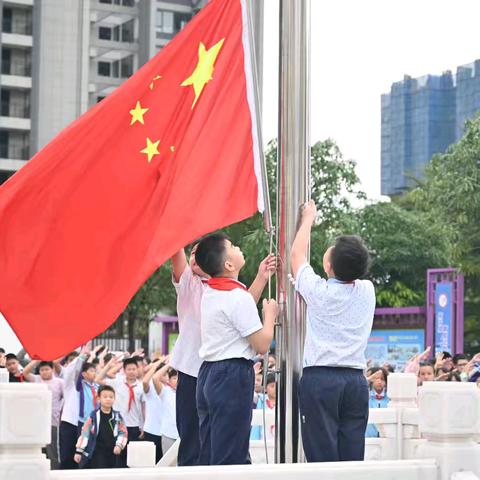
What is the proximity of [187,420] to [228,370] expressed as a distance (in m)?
0.81

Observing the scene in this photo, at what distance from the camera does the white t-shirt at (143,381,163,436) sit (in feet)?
44.3

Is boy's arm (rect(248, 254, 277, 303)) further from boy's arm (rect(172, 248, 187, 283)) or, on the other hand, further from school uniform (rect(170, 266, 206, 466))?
boy's arm (rect(172, 248, 187, 283))

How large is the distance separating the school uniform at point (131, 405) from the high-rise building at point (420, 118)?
63.5 meters

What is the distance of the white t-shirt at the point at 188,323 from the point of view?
20.3ft

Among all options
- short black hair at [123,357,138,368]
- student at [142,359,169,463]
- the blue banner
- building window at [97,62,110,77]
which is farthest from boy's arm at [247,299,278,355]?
building window at [97,62,110,77]

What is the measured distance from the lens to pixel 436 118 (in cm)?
8325

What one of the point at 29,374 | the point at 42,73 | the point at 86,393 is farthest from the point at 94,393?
the point at 42,73

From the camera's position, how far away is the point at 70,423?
1346 centimetres

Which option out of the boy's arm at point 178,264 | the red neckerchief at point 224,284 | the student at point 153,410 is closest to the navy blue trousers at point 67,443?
the student at point 153,410

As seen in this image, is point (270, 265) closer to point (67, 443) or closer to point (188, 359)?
point (188, 359)

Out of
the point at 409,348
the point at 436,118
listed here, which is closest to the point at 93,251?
the point at 409,348

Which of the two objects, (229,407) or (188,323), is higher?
(188,323)

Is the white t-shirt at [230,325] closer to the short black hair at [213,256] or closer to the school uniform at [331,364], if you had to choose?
the short black hair at [213,256]

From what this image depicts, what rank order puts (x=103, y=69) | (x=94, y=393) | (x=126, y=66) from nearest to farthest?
(x=94, y=393) → (x=103, y=69) → (x=126, y=66)
